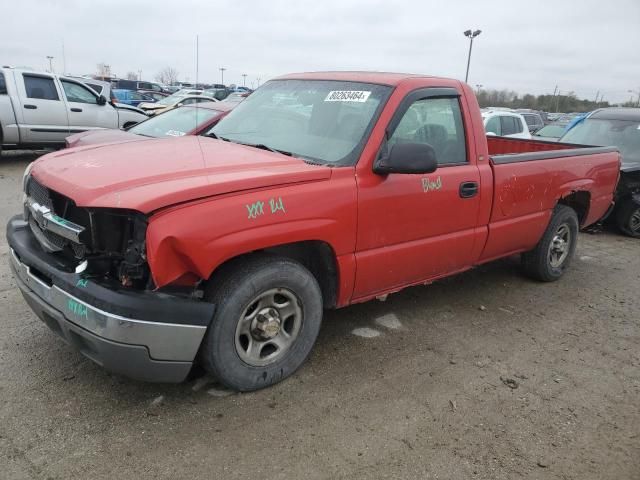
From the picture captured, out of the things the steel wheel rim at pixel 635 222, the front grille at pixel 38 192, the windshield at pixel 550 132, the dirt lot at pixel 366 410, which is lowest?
the dirt lot at pixel 366 410

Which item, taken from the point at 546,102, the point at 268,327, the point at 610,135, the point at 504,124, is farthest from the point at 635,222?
the point at 546,102

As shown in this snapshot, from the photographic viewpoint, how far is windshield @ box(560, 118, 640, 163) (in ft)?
26.5

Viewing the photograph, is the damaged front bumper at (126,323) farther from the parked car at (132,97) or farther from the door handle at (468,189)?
the parked car at (132,97)

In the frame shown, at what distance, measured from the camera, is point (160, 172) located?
2.88 m

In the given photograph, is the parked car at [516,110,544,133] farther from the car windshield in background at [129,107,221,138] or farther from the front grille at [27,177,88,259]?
the front grille at [27,177,88,259]

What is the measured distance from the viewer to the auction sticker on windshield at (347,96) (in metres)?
3.69

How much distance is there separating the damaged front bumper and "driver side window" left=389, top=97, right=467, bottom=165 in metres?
1.89

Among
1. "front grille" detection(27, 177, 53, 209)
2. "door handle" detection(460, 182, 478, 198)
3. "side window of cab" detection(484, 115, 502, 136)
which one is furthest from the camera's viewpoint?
"side window of cab" detection(484, 115, 502, 136)

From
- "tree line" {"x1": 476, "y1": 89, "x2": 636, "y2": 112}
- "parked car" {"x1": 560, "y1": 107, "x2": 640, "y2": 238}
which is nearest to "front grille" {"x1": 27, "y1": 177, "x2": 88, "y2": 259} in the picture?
"parked car" {"x1": 560, "y1": 107, "x2": 640, "y2": 238}

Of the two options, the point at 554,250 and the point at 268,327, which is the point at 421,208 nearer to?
the point at 268,327

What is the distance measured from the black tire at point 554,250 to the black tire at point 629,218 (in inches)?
112

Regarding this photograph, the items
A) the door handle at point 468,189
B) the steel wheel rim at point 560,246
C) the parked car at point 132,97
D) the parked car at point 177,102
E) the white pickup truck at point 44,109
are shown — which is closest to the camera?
the door handle at point 468,189

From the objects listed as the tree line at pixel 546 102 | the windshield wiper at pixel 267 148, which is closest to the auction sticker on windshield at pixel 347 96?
the windshield wiper at pixel 267 148

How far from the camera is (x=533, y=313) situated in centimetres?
465
